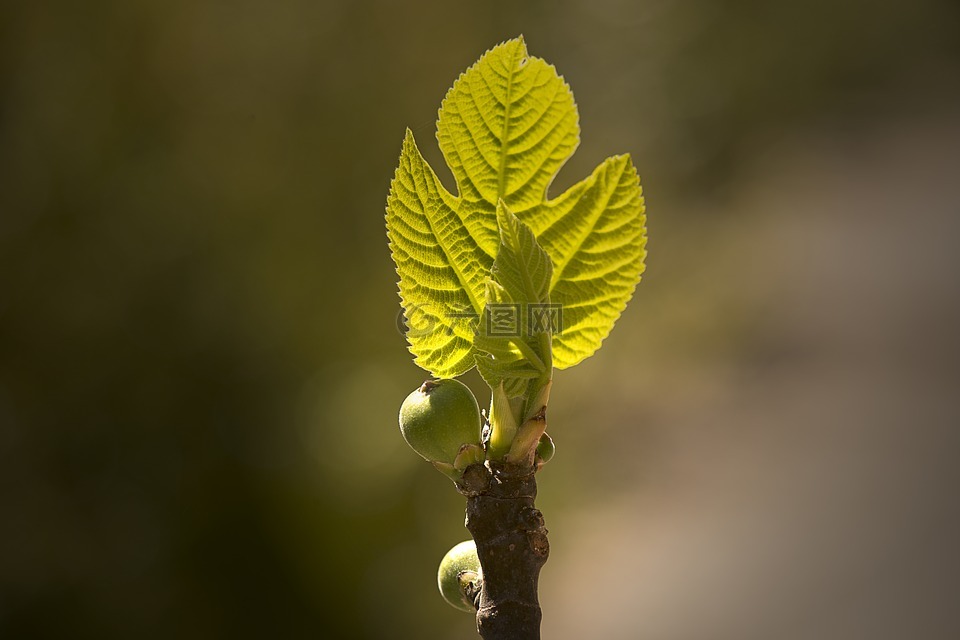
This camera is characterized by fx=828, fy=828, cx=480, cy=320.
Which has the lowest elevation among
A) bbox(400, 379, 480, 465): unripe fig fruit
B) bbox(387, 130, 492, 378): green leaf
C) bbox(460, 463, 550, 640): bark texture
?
bbox(460, 463, 550, 640): bark texture

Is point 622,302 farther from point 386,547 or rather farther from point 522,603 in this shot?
point 386,547

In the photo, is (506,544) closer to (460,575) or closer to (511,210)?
(460,575)

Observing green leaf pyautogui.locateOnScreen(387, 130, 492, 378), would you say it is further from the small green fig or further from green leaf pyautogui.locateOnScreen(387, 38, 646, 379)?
the small green fig

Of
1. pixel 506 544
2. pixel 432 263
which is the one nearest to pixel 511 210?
pixel 432 263

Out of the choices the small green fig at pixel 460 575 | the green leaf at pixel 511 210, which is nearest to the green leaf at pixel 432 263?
the green leaf at pixel 511 210

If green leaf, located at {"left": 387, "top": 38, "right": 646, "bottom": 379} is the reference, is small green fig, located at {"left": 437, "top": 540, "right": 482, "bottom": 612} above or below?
below

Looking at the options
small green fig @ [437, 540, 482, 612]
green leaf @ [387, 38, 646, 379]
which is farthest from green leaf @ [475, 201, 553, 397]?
small green fig @ [437, 540, 482, 612]

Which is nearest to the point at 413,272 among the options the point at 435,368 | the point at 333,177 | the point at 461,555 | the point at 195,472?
the point at 435,368

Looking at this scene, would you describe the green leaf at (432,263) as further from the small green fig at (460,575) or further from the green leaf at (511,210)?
the small green fig at (460,575)
